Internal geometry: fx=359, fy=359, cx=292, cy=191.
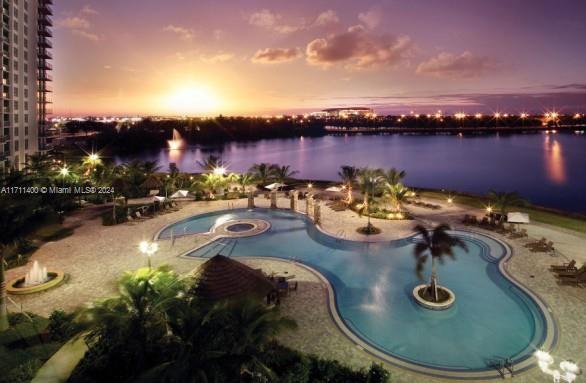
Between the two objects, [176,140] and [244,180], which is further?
[176,140]

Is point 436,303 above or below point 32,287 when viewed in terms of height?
below

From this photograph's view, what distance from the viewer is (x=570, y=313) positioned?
13.2 meters

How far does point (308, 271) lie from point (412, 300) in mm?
4842

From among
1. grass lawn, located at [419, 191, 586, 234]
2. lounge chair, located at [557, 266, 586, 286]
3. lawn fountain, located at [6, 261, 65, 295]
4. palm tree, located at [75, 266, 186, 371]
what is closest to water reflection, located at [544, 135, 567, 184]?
grass lawn, located at [419, 191, 586, 234]

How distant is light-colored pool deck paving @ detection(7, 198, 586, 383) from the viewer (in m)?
11.5

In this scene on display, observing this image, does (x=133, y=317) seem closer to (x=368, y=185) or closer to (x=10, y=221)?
(x=10, y=221)

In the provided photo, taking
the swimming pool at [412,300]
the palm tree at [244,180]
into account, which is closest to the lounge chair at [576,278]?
the swimming pool at [412,300]

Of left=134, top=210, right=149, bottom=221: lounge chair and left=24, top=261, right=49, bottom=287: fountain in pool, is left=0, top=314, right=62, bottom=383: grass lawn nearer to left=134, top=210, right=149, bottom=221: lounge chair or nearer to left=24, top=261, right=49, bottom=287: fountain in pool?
left=24, top=261, right=49, bottom=287: fountain in pool

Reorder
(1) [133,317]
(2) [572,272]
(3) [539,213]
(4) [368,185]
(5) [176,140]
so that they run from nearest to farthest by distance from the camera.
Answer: (1) [133,317] → (2) [572,272] → (4) [368,185] → (3) [539,213] → (5) [176,140]

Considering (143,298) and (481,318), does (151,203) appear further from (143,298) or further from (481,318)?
(481,318)

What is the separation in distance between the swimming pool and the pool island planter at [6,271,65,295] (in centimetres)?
609

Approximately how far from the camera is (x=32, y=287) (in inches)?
583

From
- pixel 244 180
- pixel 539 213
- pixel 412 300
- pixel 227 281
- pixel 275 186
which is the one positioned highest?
pixel 244 180

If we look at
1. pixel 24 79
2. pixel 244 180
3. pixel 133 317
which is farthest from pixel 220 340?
pixel 24 79
